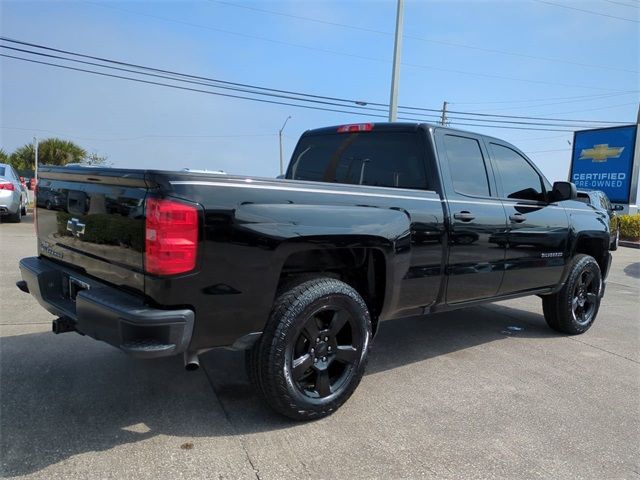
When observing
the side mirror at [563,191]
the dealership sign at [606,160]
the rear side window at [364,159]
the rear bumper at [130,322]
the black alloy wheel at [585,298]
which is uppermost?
the dealership sign at [606,160]

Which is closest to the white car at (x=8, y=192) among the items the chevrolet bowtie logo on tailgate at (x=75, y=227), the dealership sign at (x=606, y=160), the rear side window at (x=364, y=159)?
the rear side window at (x=364, y=159)

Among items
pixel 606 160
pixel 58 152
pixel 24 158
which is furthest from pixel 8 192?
pixel 24 158

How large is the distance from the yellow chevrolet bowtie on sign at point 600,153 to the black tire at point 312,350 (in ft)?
74.0

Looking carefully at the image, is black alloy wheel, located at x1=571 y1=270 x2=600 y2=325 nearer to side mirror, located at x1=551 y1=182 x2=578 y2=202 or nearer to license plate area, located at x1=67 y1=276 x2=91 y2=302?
side mirror, located at x1=551 y1=182 x2=578 y2=202

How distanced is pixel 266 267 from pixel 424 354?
2.32m

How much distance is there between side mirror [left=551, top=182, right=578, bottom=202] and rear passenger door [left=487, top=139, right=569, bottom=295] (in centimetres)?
9

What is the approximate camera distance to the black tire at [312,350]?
2.96 metres

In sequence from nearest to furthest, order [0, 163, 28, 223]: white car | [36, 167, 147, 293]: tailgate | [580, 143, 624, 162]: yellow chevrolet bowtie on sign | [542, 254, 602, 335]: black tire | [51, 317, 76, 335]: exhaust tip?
[36, 167, 147, 293]: tailgate
[51, 317, 76, 335]: exhaust tip
[542, 254, 602, 335]: black tire
[0, 163, 28, 223]: white car
[580, 143, 624, 162]: yellow chevrolet bowtie on sign

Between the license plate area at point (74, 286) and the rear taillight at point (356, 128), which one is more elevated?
the rear taillight at point (356, 128)

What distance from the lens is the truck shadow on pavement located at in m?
2.80

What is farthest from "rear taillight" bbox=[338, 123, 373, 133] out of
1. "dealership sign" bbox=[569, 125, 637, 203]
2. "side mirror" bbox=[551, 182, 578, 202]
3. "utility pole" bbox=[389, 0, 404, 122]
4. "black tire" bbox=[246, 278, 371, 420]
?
"dealership sign" bbox=[569, 125, 637, 203]

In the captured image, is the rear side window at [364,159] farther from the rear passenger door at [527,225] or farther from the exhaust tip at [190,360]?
the exhaust tip at [190,360]

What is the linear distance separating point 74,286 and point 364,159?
7.97 ft

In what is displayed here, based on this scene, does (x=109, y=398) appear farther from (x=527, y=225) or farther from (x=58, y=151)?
(x=58, y=151)
